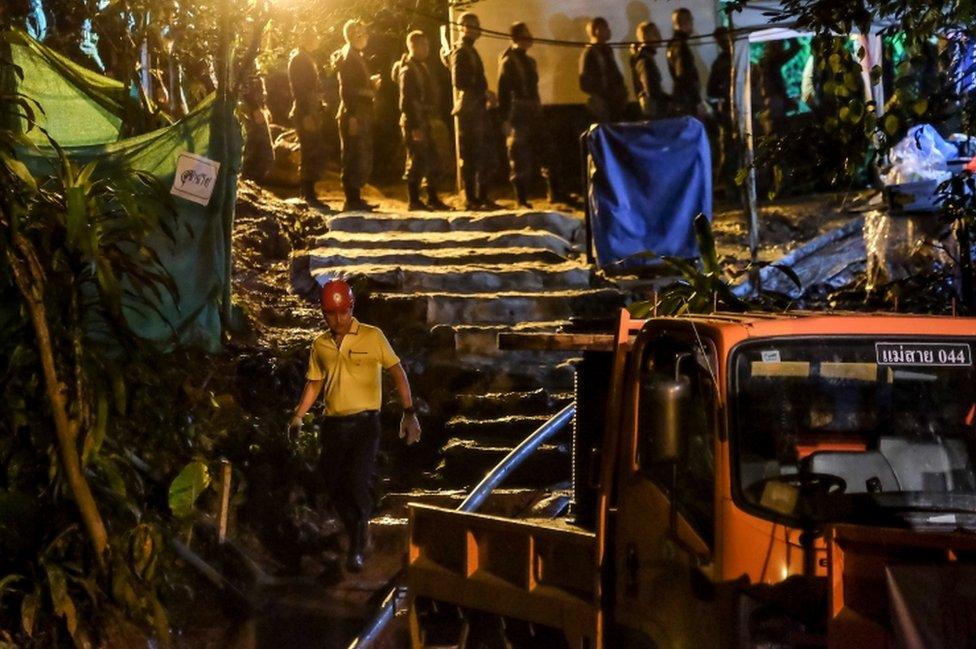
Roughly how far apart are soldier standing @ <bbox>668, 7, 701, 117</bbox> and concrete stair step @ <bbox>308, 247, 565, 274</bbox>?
12.8 ft

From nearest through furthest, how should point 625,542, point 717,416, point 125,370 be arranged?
1. point 717,416
2. point 625,542
3. point 125,370

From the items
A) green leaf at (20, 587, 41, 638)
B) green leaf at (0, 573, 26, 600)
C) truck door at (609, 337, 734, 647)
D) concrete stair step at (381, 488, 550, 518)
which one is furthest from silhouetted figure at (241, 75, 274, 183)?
truck door at (609, 337, 734, 647)

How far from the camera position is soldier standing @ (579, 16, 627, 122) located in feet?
55.3

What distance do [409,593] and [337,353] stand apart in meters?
2.71

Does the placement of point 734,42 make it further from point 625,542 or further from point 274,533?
point 625,542

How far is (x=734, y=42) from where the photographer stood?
14953 millimetres

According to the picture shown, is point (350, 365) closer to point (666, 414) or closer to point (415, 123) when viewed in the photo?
point (666, 414)

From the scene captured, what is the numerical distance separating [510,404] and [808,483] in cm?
672

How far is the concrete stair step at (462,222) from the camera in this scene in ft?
49.6

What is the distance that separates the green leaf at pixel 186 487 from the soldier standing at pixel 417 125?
834 cm

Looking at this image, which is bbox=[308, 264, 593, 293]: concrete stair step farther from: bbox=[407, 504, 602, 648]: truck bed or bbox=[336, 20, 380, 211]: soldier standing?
bbox=[407, 504, 602, 648]: truck bed

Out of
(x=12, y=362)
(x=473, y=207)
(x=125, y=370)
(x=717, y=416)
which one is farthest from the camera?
(x=473, y=207)

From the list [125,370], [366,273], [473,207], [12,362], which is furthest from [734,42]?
[12,362]

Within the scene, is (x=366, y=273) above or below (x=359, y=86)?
below
